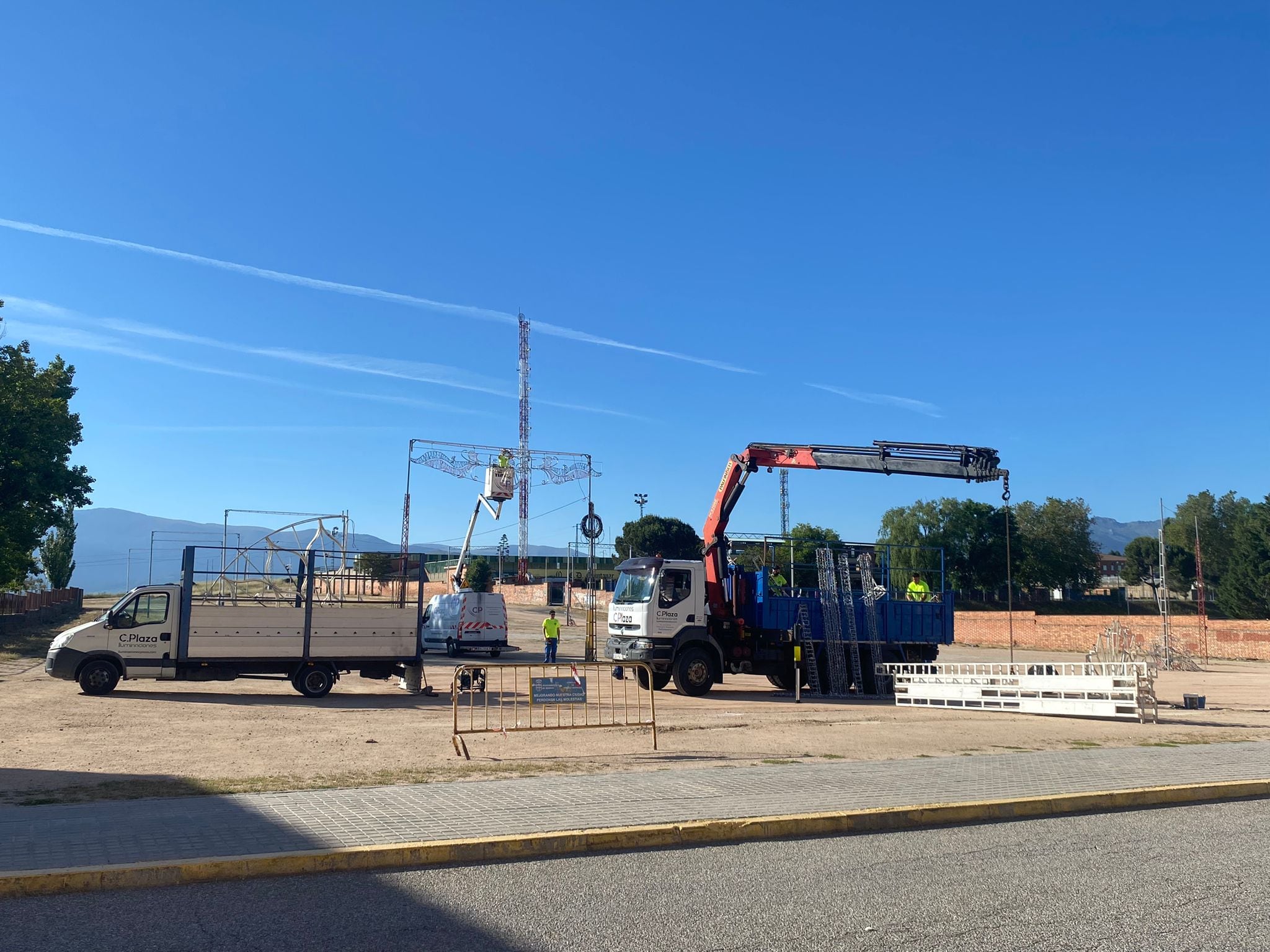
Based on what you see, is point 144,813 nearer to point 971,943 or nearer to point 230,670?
point 971,943

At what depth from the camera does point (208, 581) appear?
67.8 ft

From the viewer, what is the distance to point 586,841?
25.7ft

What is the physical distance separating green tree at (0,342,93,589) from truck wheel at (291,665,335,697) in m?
17.1

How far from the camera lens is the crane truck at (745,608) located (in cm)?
2186

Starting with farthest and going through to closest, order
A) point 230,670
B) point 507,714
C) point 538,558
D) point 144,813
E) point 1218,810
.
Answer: point 538,558 → point 230,670 → point 507,714 → point 1218,810 → point 144,813

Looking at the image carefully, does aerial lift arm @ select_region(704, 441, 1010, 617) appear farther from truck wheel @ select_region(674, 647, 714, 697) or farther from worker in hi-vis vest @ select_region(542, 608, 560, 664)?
worker in hi-vis vest @ select_region(542, 608, 560, 664)

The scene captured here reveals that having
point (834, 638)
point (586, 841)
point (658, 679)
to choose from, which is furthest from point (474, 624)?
point (586, 841)

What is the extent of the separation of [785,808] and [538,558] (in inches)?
4534

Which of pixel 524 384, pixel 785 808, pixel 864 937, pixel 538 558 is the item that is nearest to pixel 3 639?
pixel 785 808

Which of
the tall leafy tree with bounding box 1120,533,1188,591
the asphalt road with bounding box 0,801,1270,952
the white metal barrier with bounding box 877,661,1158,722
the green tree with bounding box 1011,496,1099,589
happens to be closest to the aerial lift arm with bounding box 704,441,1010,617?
the white metal barrier with bounding box 877,661,1158,722

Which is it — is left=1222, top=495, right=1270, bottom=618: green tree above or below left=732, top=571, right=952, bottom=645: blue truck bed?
above

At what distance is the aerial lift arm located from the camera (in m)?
22.1

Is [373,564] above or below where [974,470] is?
below

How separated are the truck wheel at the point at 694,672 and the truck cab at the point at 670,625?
0.01 m
